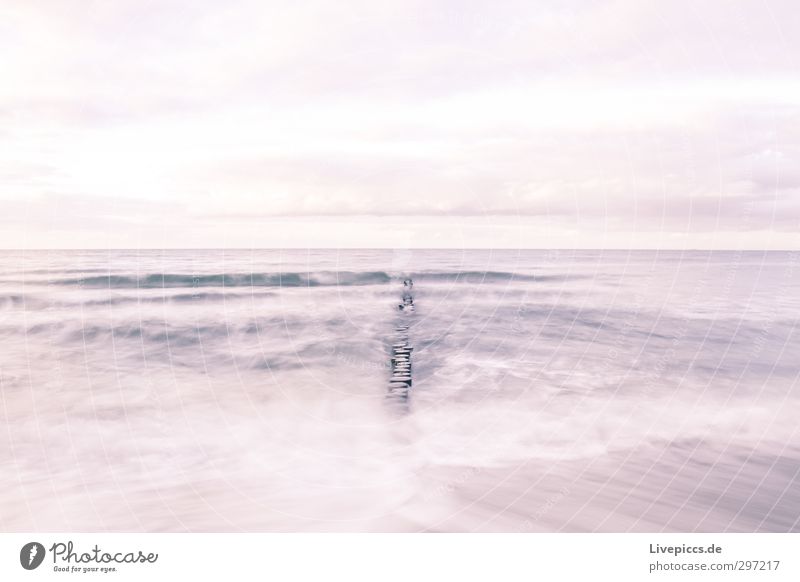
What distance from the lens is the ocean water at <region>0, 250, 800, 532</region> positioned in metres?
6.79

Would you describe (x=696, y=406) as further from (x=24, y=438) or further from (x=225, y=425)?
(x=24, y=438)

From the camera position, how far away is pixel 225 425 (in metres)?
9.38

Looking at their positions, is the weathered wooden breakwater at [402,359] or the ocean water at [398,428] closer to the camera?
the ocean water at [398,428]

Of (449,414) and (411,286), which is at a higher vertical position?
(411,286)

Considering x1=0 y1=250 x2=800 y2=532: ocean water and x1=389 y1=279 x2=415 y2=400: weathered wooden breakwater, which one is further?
x1=389 y1=279 x2=415 y2=400: weathered wooden breakwater

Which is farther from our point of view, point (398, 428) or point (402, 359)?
point (402, 359)

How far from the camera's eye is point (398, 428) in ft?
29.6

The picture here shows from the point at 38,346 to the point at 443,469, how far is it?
14334 mm

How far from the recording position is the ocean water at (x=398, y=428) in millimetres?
6793
